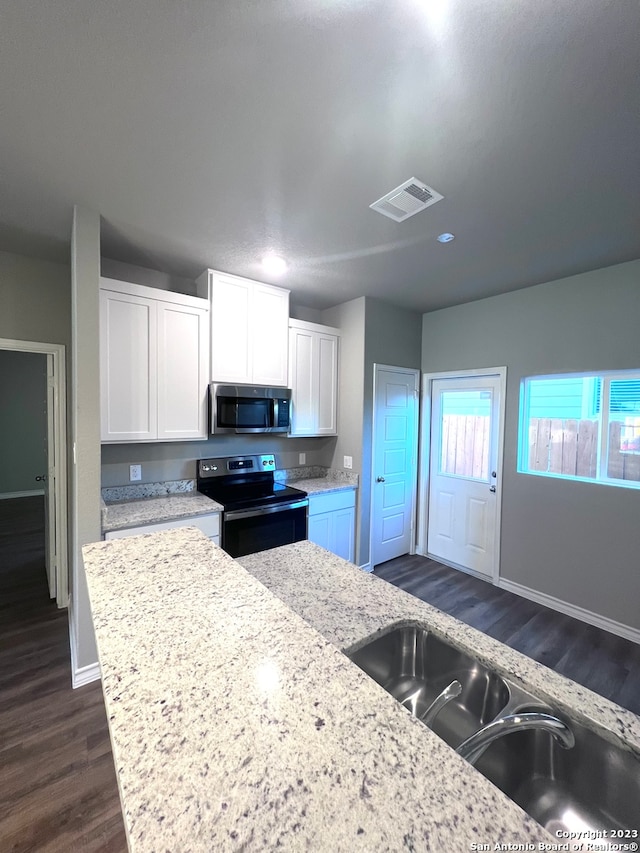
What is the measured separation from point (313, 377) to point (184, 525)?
5.95 ft

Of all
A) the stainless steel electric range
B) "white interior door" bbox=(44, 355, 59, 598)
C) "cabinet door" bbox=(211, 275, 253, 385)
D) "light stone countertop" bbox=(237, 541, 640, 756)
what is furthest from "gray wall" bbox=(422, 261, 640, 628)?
"white interior door" bbox=(44, 355, 59, 598)

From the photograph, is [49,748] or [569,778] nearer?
[569,778]

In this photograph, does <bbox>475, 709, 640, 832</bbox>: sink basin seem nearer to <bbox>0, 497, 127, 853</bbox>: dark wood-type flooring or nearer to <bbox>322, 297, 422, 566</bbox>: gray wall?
<bbox>0, 497, 127, 853</bbox>: dark wood-type flooring

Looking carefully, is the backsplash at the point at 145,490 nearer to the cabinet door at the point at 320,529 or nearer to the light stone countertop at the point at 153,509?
the light stone countertop at the point at 153,509

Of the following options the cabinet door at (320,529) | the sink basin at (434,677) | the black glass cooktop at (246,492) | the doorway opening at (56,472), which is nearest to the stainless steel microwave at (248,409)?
the black glass cooktop at (246,492)

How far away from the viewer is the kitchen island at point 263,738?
0.43m

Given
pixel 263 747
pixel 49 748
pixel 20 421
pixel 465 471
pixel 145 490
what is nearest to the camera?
pixel 263 747

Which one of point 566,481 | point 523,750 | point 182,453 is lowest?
point 523,750

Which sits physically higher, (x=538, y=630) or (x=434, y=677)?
(x=434, y=677)

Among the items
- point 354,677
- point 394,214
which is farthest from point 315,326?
point 354,677

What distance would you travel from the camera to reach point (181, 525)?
2.48 meters

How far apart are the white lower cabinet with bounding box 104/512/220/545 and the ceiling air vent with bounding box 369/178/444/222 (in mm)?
2214

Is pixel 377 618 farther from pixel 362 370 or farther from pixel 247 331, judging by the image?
pixel 362 370

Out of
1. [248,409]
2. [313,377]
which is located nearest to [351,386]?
[313,377]
